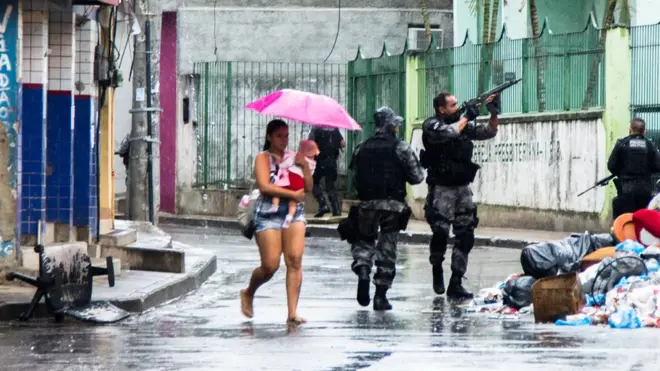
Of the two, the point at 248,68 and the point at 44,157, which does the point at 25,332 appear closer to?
the point at 44,157

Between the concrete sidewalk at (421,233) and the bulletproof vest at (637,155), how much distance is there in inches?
124

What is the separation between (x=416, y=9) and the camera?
111 ft

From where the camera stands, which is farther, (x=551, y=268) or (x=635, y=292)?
(x=551, y=268)

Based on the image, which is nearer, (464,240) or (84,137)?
(464,240)

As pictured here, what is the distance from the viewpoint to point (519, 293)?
45.7 feet

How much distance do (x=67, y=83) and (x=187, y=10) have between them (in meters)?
16.7

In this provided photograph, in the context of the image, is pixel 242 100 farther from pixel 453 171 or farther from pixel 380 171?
pixel 380 171

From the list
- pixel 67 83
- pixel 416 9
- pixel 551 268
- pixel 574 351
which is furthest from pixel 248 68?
pixel 574 351

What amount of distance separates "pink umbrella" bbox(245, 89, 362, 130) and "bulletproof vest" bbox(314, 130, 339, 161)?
15.1 metres

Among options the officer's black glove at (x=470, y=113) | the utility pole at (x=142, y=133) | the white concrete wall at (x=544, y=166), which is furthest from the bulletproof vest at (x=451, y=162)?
the white concrete wall at (x=544, y=166)

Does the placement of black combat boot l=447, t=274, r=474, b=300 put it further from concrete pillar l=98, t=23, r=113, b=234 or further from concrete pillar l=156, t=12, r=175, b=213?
concrete pillar l=156, t=12, r=175, b=213

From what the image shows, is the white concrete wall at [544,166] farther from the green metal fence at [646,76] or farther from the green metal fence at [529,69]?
the green metal fence at [646,76]

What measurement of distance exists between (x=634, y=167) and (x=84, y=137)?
695 cm

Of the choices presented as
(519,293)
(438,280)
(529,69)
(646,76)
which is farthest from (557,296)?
(529,69)
